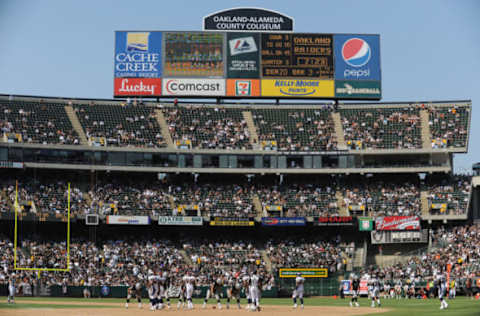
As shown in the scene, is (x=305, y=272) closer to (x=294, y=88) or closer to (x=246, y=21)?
(x=294, y=88)

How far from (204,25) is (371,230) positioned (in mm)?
26021

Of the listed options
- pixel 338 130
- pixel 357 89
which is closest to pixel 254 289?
pixel 338 130

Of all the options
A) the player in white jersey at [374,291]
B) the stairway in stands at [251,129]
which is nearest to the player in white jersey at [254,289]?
the player in white jersey at [374,291]

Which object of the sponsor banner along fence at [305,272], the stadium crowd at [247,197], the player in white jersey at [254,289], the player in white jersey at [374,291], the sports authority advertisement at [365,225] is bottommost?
the sponsor banner along fence at [305,272]

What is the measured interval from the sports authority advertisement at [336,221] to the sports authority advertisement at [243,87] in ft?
49.8

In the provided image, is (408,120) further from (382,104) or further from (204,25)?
(204,25)

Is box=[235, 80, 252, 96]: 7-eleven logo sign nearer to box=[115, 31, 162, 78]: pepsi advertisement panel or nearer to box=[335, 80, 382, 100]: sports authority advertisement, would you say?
box=[115, 31, 162, 78]: pepsi advertisement panel

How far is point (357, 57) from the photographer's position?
72688mm

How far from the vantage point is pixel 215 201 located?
6612 cm

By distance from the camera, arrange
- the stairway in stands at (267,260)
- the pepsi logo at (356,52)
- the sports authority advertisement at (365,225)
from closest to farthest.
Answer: the stairway in stands at (267,260) → the sports authority advertisement at (365,225) → the pepsi logo at (356,52)

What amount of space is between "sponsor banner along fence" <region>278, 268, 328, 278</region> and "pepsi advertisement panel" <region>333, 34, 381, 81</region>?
21.2 meters

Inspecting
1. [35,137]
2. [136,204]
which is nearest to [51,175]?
[35,137]

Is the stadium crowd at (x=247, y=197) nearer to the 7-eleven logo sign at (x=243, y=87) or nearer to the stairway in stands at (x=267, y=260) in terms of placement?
the stairway in stands at (x=267, y=260)

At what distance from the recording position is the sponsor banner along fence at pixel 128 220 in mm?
62094
